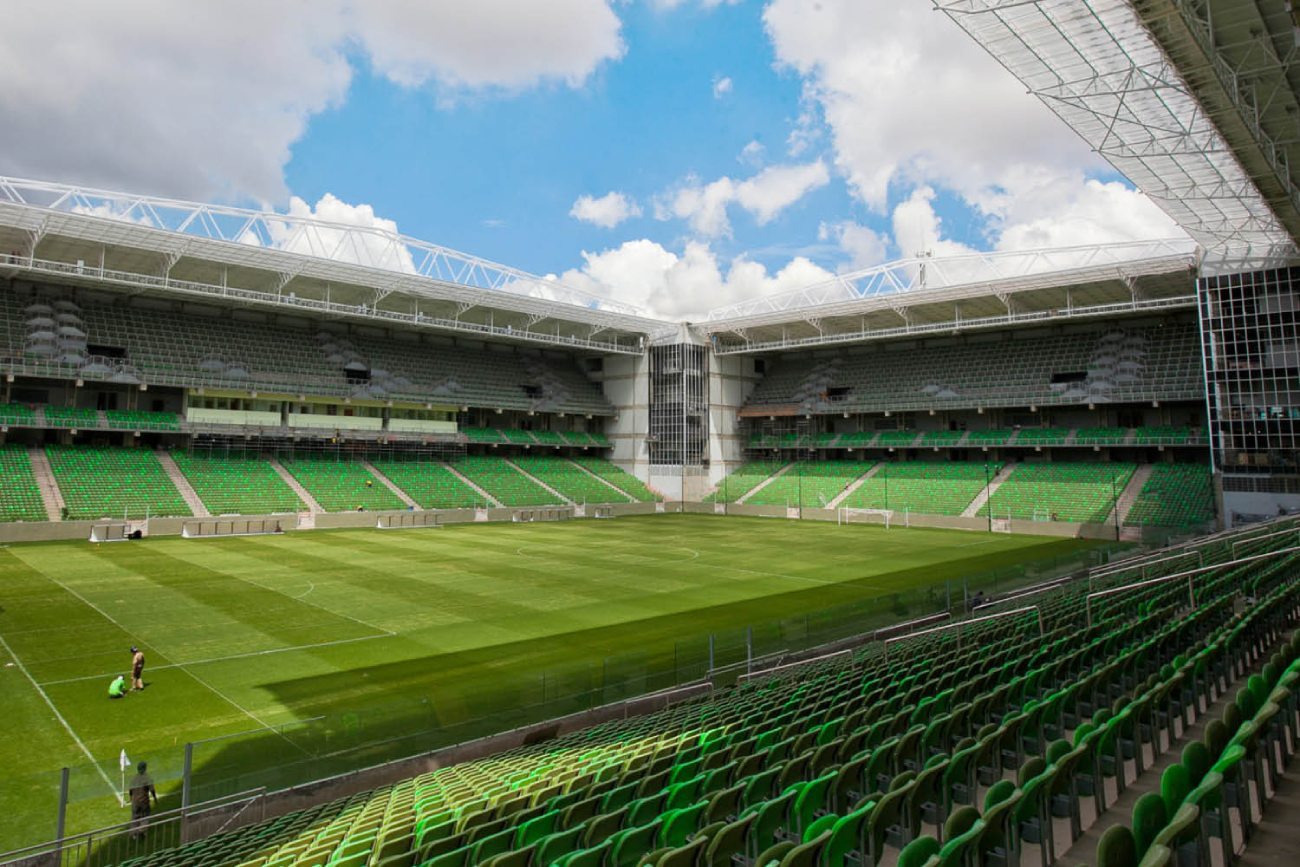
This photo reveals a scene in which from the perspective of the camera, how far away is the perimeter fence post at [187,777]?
28.7 feet

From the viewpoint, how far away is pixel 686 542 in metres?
39.8

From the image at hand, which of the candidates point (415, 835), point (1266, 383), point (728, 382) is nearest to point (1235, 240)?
point (1266, 383)

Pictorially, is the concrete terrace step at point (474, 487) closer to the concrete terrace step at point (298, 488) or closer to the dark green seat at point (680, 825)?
the concrete terrace step at point (298, 488)

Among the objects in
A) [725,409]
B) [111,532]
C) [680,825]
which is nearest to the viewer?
[680,825]

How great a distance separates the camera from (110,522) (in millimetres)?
37406

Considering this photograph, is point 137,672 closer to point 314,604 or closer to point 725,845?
point 314,604

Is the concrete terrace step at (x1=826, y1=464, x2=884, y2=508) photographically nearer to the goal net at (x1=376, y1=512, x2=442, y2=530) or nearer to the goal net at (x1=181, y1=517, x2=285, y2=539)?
the goal net at (x1=376, y1=512, x2=442, y2=530)

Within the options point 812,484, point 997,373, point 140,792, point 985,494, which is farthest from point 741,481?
point 140,792

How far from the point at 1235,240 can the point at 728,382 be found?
37.6m

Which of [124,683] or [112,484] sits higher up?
[112,484]

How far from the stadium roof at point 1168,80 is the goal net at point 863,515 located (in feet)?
88.1

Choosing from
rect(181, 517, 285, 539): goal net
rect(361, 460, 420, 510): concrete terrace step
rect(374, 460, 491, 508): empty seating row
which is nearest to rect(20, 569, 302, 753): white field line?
rect(181, 517, 285, 539): goal net

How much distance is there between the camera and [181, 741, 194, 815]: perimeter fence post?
875cm

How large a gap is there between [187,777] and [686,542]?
31913mm
